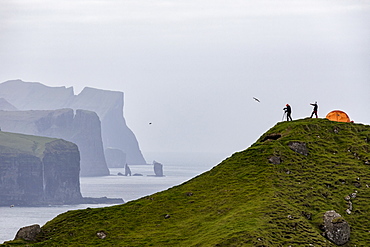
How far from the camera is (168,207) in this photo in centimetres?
7944

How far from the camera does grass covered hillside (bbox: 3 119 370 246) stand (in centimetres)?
6756

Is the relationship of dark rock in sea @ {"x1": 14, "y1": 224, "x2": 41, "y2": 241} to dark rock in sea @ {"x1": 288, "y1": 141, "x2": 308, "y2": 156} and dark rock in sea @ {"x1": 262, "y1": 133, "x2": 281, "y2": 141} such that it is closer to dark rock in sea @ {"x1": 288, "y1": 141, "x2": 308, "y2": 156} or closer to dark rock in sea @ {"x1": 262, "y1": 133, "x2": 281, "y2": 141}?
dark rock in sea @ {"x1": 262, "y1": 133, "x2": 281, "y2": 141}

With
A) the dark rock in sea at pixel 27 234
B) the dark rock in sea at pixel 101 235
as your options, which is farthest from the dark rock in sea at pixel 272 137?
the dark rock in sea at pixel 27 234

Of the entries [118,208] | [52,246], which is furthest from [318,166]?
[52,246]

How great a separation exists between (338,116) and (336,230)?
3659 cm

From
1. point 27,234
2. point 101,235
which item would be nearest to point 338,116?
point 101,235

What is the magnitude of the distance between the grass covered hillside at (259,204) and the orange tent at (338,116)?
8.92 metres

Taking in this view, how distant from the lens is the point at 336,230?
6906 cm

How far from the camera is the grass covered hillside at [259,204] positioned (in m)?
67.6

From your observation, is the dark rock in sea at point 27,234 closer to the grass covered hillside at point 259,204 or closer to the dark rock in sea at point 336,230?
the grass covered hillside at point 259,204

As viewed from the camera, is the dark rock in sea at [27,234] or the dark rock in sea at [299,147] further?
the dark rock in sea at [299,147]

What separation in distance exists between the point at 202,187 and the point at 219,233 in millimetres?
18982

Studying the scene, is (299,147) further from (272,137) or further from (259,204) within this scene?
(259,204)

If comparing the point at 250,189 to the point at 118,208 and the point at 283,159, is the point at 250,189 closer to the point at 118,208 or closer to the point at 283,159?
the point at 283,159
